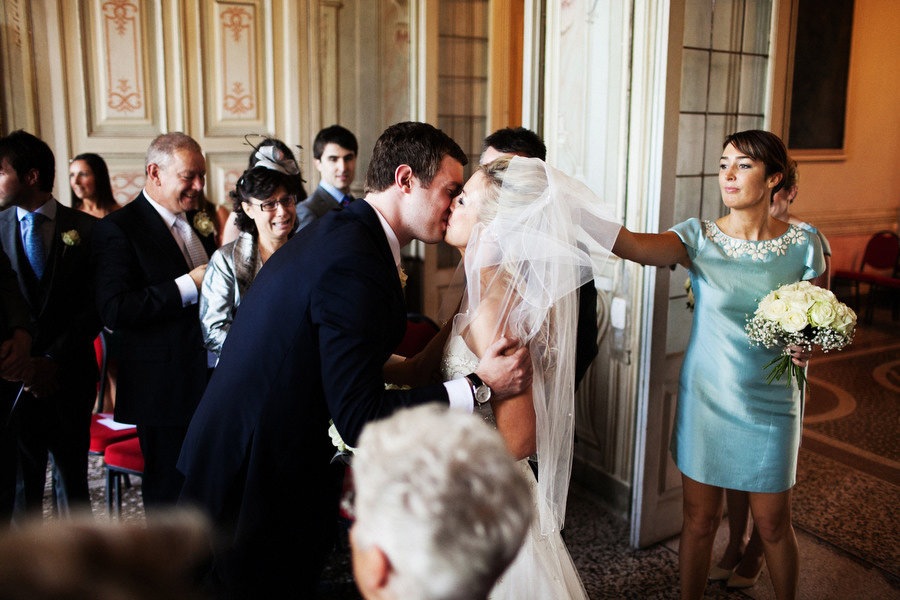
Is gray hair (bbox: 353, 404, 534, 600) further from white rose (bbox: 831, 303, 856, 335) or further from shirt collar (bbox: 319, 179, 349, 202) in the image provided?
shirt collar (bbox: 319, 179, 349, 202)

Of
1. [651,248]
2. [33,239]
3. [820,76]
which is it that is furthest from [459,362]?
[820,76]

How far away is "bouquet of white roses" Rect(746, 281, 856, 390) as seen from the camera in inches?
98.9

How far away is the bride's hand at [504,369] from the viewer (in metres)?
2.01

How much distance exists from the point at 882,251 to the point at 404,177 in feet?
28.7

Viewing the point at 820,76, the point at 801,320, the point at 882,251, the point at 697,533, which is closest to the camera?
the point at 801,320

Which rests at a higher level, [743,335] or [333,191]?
[333,191]

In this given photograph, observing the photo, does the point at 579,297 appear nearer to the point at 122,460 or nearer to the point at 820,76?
the point at 122,460

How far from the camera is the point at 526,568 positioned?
2.20m

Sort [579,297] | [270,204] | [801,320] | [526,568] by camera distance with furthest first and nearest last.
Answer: [270,204] < [579,297] < [801,320] < [526,568]

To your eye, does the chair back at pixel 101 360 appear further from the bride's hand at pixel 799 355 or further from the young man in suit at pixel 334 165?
the bride's hand at pixel 799 355

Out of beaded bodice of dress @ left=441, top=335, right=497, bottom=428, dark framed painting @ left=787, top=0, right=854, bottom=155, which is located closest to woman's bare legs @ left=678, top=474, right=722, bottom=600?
beaded bodice of dress @ left=441, top=335, right=497, bottom=428

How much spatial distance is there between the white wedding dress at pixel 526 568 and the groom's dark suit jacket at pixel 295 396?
0.81 feet

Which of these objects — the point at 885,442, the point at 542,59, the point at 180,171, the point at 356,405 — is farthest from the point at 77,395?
the point at 885,442

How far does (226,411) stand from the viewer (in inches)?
78.9
